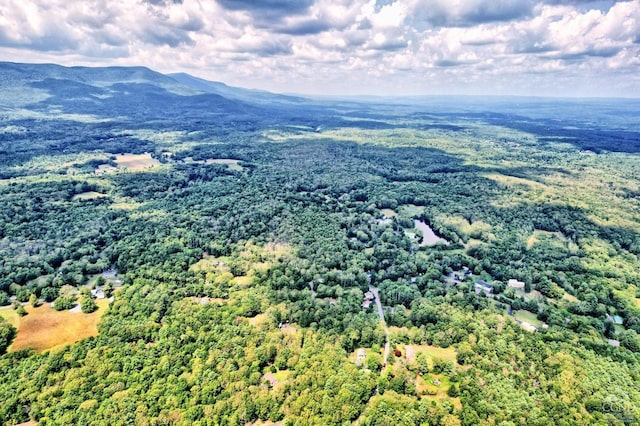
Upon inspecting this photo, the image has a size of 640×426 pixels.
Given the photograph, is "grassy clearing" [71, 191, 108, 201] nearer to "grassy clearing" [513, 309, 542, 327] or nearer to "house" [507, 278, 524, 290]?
"house" [507, 278, 524, 290]

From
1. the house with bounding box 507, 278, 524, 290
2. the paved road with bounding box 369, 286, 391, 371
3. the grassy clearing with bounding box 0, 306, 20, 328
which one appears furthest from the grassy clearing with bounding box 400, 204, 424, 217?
the grassy clearing with bounding box 0, 306, 20, 328

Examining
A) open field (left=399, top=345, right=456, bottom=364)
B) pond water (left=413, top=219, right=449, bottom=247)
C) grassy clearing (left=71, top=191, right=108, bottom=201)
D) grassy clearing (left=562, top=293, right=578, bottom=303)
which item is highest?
grassy clearing (left=562, top=293, right=578, bottom=303)

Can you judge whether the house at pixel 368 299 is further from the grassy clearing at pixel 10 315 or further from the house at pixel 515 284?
the grassy clearing at pixel 10 315

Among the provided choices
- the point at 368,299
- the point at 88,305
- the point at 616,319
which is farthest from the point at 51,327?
the point at 616,319

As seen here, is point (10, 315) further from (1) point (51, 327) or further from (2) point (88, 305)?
(2) point (88, 305)

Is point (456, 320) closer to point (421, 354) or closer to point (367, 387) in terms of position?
point (421, 354)
